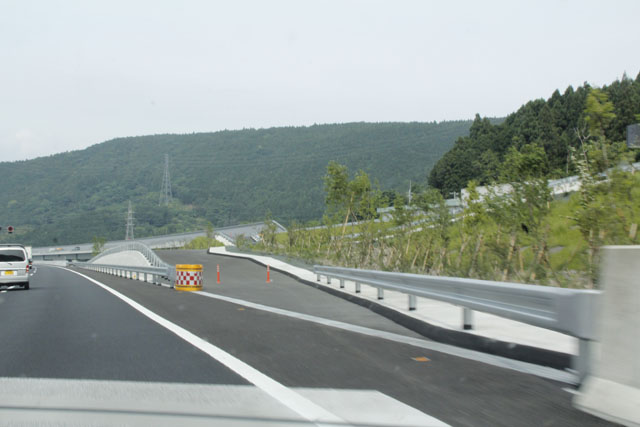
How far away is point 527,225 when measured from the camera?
1655 cm

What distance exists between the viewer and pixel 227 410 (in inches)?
193

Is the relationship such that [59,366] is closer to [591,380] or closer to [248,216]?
[591,380]

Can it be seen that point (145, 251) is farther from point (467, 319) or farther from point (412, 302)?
point (467, 319)

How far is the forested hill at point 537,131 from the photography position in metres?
86.2

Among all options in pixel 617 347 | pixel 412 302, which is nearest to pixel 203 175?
pixel 412 302

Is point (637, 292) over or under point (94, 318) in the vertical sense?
over

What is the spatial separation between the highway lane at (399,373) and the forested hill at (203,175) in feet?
371

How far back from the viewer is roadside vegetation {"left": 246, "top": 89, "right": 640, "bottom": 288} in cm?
1312

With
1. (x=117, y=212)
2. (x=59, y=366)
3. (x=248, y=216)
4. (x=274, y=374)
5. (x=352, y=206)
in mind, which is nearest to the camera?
(x=274, y=374)

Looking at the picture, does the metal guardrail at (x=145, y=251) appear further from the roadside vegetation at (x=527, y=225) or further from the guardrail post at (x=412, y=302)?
the guardrail post at (x=412, y=302)

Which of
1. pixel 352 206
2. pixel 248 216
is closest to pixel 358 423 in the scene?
pixel 352 206

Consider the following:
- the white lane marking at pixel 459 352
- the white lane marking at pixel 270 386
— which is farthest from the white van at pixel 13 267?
the white lane marking at pixel 270 386

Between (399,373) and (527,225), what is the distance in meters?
11.4

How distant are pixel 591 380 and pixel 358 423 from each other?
74.9 inches
